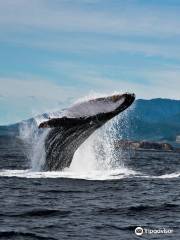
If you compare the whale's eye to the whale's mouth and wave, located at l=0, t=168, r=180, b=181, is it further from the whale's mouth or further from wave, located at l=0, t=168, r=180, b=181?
wave, located at l=0, t=168, r=180, b=181

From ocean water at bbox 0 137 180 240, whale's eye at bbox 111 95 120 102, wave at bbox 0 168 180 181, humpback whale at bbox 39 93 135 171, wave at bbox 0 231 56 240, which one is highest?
whale's eye at bbox 111 95 120 102

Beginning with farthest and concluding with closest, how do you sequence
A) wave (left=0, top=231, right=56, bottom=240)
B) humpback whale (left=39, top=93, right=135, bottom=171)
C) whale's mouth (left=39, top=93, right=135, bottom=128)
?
humpback whale (left=39, top=93, right=135, bottom=171), whale's mouth (left=39, top=93, right=135, bottom=128), wave (left=0, top=231, right=56, bottom=240)

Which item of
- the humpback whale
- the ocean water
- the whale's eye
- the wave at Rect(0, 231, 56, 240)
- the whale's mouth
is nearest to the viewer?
the wave at Rect(0, 231, 56, 240)

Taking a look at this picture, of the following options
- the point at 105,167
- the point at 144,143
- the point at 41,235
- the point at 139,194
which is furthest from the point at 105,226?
the point at 144,143

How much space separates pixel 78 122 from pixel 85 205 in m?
5.82

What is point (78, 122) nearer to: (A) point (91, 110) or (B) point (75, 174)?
(A) point (91, 110)

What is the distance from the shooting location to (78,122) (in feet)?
74.2

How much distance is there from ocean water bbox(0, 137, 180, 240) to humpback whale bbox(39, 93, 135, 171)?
4.27 feet

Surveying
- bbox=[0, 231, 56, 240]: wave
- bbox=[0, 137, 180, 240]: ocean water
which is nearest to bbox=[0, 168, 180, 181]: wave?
bbox=[0, 137, 180, 240]: ocean water

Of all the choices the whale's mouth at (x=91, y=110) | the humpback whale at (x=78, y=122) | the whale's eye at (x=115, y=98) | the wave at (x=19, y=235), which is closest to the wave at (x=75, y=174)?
the humpback whale at (x=78, y=122)

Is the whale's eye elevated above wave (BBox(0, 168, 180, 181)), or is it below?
above

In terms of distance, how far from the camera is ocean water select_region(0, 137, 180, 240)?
13539mm

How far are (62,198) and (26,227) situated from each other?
→ 502cm

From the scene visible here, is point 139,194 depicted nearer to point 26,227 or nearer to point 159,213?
point 159,213
